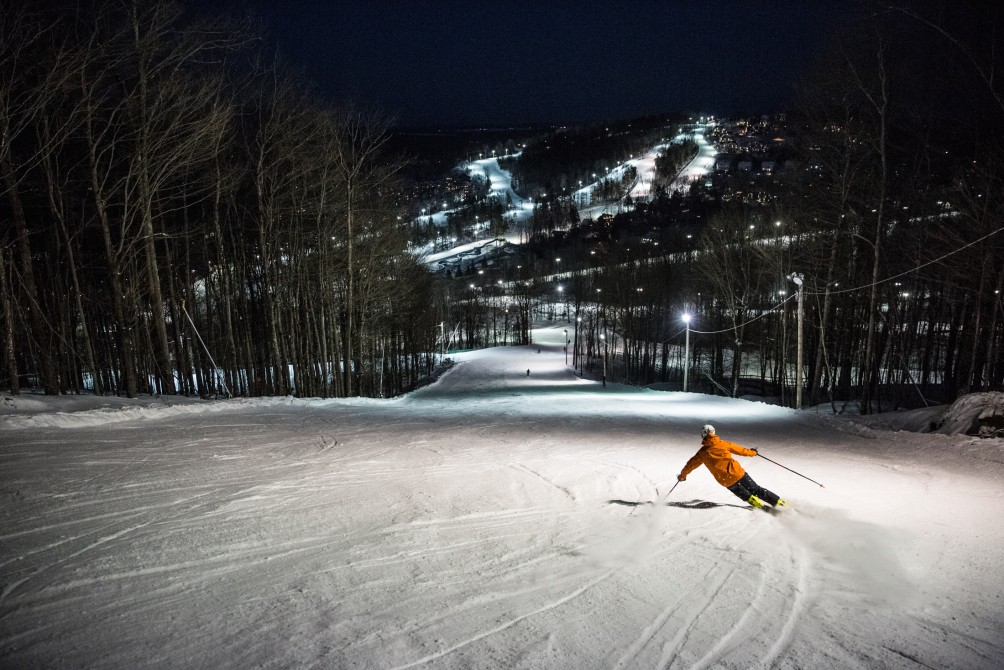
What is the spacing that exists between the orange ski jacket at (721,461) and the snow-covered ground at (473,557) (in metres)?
0.57

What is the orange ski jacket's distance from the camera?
281 inches

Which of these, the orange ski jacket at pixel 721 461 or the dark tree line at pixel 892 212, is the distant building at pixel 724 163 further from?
the orange ski jacket at pixel 721 461

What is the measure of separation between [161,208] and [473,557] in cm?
1729

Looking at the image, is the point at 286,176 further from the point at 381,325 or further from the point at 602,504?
the point at 602,504

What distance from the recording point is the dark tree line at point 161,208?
13.5 meters

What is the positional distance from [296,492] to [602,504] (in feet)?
15.1

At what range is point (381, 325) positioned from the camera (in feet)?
94.9

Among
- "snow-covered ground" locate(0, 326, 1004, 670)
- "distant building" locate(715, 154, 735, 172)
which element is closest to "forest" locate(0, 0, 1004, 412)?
"snow-covered ground" locate(0, 326, 1004, 670)

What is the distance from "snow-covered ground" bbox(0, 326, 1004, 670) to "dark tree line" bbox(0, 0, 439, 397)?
22.6 feet

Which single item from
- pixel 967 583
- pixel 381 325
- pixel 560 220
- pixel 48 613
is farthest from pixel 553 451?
pixel 560 220

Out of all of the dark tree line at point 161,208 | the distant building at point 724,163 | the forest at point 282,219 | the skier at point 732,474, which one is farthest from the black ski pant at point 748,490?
the distant building at point 724,163

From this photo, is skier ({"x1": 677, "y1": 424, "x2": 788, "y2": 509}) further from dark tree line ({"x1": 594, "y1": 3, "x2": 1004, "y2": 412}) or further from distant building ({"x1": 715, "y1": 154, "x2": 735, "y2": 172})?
distant building ({"x1": 715, "y1": 154, "x2": 735, "y2": 172})

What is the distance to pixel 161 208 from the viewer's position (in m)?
16.8

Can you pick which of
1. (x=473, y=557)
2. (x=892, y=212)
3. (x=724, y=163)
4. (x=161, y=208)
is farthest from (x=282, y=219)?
(x=724, y=163)
